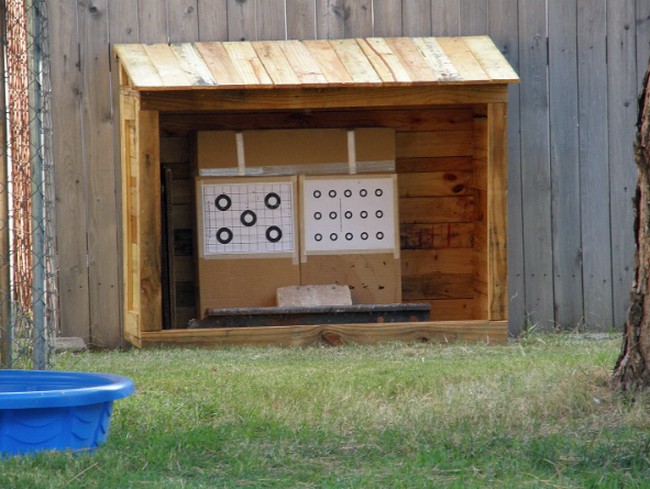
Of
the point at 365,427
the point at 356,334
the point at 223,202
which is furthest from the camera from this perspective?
the point at 223,202

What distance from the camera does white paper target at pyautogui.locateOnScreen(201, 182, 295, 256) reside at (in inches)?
345

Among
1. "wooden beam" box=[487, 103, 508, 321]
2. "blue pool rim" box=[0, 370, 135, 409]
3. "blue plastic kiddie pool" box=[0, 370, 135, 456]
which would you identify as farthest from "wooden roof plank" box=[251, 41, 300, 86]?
"blue plastic kiddie pool" box=[0, 370, 135, 456]

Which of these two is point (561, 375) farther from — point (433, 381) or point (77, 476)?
point (77, 476)

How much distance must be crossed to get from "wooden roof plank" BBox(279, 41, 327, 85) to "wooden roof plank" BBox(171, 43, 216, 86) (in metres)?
0.58

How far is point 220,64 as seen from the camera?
779 centimetres

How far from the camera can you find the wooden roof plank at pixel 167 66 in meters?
7.45

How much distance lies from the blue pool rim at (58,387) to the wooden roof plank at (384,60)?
3532 millimetres

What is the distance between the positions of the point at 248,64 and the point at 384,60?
0.91 metres

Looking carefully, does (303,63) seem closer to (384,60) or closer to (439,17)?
(384,60)

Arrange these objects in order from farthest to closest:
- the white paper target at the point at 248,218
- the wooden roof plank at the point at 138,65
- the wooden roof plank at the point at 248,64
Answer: the white paper target at the point at 248,218 < the wooden roof plank at the point at 248,64 < the wooden roof plank at the point at 138,65

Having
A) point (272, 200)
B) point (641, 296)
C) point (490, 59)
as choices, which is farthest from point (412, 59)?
point (641, 296)

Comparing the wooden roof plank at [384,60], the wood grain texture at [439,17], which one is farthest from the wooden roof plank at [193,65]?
the wood grain texture at [439,17]

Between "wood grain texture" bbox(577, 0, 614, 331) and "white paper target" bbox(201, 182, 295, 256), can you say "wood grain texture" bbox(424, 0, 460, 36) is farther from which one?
"white paper target" bbox(201, 182, 295, 256)

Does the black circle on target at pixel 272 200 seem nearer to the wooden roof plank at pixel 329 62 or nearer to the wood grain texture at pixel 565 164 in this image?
the wooden roof plank at pixel 329 62
